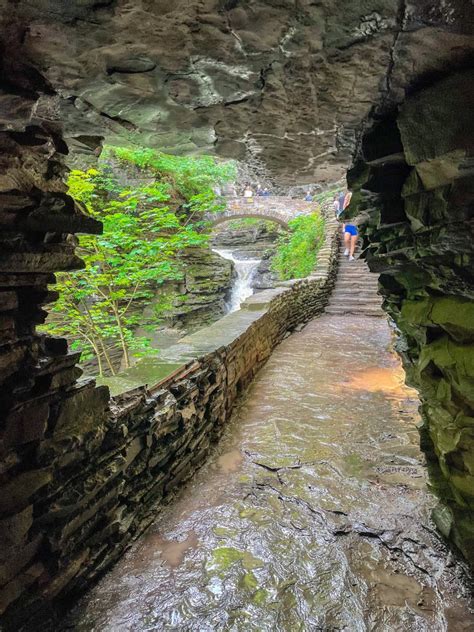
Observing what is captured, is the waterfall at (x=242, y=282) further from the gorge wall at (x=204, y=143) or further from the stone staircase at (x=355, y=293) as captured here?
the gorge wall at (x=204, y=143)

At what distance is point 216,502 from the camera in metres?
2.67

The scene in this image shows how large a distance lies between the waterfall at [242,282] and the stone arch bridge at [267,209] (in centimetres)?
218

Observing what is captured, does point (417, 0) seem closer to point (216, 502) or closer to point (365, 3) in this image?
point (365, 3)

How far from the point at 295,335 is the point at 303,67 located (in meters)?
6.92

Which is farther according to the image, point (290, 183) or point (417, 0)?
point (290, 183)

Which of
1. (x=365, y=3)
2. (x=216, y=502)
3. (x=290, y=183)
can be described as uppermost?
(x=365, y=3)

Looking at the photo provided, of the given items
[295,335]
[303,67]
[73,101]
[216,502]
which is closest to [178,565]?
[216,502]

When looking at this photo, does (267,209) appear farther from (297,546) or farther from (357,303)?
(297,546)

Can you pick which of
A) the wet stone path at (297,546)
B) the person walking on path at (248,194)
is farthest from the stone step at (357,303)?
the person walking on path at (248,194)

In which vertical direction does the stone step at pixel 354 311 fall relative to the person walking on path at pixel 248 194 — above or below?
below

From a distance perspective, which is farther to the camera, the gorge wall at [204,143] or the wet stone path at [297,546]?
the wet stone path at [297,546]

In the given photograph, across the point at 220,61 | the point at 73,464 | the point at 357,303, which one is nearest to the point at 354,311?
the point at 357,303

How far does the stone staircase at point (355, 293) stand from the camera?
398 inches

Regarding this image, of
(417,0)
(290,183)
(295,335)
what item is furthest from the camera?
(295,335)
